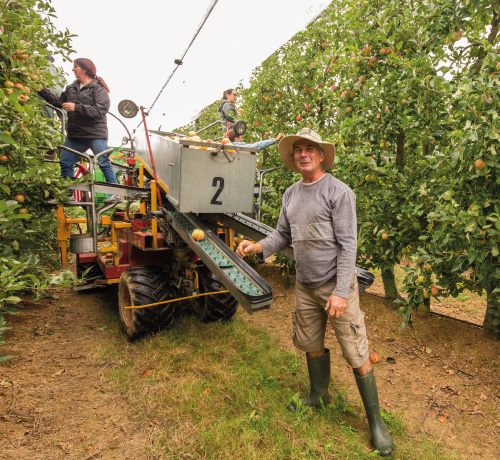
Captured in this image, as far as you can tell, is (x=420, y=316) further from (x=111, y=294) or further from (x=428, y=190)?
(x=111, y=294)

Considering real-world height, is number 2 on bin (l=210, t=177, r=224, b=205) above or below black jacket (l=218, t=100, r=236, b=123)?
below

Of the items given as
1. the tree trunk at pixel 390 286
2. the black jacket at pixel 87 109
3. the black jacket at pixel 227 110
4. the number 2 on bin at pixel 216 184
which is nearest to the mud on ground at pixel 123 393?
the tree trunk at pixel 390 286

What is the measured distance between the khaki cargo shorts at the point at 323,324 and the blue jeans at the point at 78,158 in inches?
138

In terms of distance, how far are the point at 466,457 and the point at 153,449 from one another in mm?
2131

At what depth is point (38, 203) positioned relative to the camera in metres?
3.55

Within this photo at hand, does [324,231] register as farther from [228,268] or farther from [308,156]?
[228,268]

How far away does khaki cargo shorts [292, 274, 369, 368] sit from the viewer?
226cm

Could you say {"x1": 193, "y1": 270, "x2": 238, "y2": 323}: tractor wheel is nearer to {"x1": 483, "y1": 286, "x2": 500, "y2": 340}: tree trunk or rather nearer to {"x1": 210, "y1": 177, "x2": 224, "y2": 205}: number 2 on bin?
{"x1": 210, "y1": 177, "x2": 224, "y2": 205}: number 2 on bin

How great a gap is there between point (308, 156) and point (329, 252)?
0.67m

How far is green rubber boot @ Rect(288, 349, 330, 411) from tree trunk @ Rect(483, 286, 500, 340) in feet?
5.50

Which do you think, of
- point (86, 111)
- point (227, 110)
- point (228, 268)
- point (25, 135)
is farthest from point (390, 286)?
point (86, 111)

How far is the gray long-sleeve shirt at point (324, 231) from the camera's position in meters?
2.15

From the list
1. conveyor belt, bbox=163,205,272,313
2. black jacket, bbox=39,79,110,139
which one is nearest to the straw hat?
conveyor belt, bbox=163,205,272,313

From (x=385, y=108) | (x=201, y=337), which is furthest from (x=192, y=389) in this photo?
(x=385, y=108)
